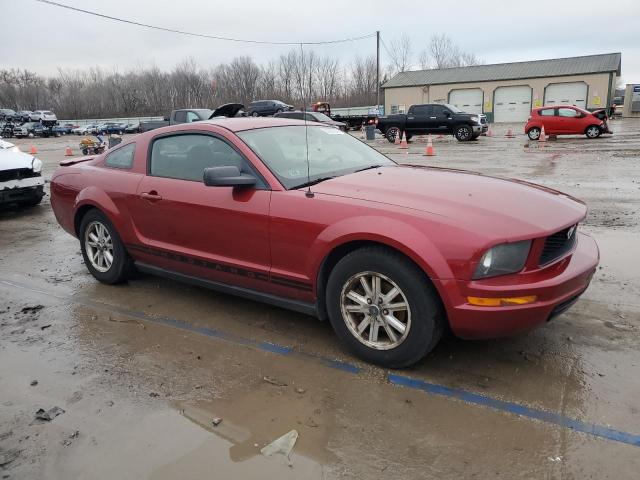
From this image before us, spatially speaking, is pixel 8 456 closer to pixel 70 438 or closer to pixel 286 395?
pixel 70 438

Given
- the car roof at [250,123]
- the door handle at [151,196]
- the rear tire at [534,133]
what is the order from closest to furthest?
the car roof at [250,123] → the door handle at [151,196] → the rear tire at [534,133]

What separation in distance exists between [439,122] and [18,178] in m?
18.6

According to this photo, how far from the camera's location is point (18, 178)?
8.68 meters

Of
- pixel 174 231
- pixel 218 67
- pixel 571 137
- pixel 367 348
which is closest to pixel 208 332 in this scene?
pixel 174 231

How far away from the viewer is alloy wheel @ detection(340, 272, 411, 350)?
3130mm

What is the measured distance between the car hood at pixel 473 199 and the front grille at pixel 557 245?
0.22ft

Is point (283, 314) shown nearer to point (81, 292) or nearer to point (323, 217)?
point (323, 217)

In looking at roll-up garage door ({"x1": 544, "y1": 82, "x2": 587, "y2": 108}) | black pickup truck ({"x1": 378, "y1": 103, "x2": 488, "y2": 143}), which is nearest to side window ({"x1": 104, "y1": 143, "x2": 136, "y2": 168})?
black pickup truck ({"x1": 378, "y1": 103, "x2": 488, "y2": 143})

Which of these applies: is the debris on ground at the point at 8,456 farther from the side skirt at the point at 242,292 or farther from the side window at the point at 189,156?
the side window at the point at 189,156

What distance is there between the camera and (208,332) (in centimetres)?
394

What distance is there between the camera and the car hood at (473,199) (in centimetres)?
294

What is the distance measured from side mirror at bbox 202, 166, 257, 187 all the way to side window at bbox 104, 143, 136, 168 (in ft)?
4.80

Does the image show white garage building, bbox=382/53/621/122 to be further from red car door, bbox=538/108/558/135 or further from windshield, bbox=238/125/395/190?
windshield, bbox=238/125/395/190

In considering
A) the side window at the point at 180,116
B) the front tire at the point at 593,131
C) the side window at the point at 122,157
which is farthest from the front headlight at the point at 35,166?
the front tire at the point at 593,131
